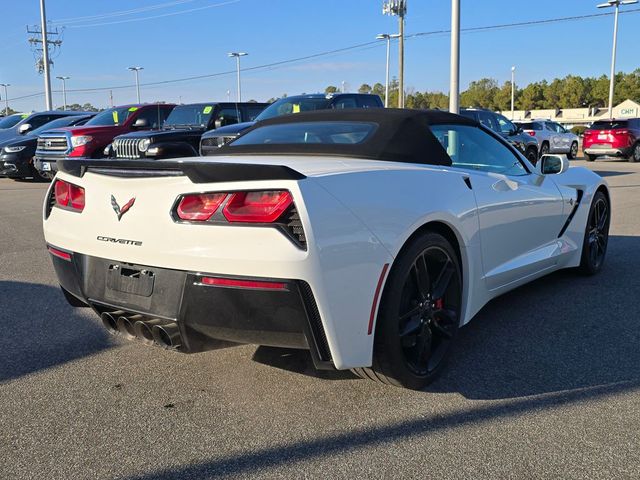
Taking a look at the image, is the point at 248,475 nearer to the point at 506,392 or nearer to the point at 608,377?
the point at 506,392

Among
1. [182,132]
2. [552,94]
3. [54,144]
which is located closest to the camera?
[182,132]

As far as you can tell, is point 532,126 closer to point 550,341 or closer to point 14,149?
point 14,149

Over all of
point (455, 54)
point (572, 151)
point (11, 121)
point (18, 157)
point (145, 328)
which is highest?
point (455, 54)

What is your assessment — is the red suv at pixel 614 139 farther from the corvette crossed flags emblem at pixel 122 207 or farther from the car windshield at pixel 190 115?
the corvette crossed flags emblem at pixel 122 207

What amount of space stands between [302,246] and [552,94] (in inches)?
3725

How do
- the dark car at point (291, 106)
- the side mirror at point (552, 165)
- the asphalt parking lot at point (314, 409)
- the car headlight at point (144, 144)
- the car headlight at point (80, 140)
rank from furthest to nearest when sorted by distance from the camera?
1. the car headlight at point (80, 140)
2. the car headlight at point (144, 144)
3. the dark car at point (291, 106)
4. the side mirror at point (552, 165)
5. the asphalt parking lot at point (314, 409)

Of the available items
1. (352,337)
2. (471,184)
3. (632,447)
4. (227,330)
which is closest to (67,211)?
(227,330)

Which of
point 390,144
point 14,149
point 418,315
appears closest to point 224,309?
point 418,315

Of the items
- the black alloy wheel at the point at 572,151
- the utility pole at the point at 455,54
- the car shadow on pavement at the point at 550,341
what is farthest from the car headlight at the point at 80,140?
the black alloy wheel at the point at 572,151

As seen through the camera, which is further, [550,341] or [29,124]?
[29,124]

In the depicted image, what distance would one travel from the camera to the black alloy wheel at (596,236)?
541 cm

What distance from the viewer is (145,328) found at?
114 inches

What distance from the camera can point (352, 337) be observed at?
2742 millimetres

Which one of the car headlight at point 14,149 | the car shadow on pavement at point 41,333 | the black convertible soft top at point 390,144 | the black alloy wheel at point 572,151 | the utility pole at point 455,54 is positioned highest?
the utility pole at point 455,54
